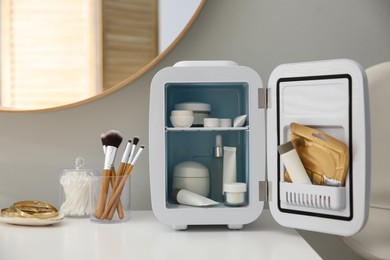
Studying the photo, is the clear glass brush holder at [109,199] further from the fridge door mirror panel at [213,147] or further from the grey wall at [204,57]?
the grey wall at [204,57]

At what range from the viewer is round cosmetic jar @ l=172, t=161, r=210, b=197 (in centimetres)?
Answer: 99

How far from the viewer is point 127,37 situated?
113 centimetres

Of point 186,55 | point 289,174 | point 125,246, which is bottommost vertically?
point 125,246

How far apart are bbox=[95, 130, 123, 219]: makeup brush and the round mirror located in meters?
0.17

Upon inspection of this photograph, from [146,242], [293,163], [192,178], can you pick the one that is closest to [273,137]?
[293,163]

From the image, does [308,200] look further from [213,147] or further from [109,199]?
[109,199]

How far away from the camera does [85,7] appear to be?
112cm

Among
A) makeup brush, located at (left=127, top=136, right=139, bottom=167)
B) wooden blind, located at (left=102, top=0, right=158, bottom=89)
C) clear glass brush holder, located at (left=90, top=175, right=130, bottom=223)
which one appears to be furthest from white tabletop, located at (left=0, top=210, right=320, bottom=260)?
wooden blind, located at (left=102, top=0, right=158, bottom=89)

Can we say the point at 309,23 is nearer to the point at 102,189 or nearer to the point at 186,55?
the point at 186,55

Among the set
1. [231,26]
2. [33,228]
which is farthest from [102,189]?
[231,26]

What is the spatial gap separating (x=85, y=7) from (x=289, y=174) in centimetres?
58

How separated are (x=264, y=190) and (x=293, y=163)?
3.9 inches

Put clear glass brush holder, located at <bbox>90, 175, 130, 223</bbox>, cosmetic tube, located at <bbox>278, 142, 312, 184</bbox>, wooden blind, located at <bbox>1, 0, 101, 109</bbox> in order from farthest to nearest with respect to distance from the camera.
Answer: wooden blind, located at <bbox>1, 0, 101, 109</bbox> → clear glass brush holder, located at <bbox>90, 175, 130, 223</bbox> → cosmetic tube, located at <bbox>278, 142, 312, 184</bbox>

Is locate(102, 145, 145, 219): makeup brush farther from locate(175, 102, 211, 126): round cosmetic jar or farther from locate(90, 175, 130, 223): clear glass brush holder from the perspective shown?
locate(175, 102, 211, 126): round cosmetic jar
